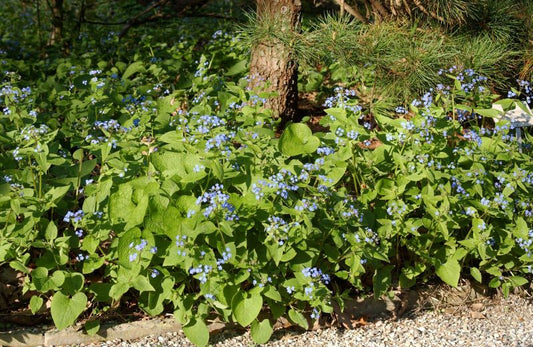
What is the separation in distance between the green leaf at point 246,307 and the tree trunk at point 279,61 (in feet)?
4.50

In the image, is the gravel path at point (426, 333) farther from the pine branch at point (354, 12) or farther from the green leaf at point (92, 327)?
the pine branch at point (354, 12)

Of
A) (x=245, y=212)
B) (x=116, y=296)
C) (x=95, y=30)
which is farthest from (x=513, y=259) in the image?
(x=95, y=30)

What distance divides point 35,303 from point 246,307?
795 millimetres

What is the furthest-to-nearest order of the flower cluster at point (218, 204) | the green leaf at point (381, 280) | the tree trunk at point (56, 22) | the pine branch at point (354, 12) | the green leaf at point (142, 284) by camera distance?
the tree trunk at point (56, 22) < the pine branch at point (354, 12) < the green leaf at point (381, 280) < the green leaf at point (142, 284) < the flower cluster at point (218, 204)

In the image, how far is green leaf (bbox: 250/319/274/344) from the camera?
8.92ft

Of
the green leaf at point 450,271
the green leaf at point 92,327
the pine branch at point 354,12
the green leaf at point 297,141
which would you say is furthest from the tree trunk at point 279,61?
the green leaf at point 92,327

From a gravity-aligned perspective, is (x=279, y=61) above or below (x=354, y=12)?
below

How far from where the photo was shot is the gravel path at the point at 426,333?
2.83m

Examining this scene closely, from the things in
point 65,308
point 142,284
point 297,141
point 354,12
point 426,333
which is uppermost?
point 354,12

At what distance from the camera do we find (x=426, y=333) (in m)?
2.96

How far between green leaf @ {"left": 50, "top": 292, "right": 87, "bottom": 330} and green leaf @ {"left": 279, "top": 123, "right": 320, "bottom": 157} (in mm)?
1012

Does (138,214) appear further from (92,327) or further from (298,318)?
(298,318)

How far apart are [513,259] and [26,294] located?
2131 millimetres

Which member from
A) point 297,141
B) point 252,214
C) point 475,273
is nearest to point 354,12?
point 297,141
